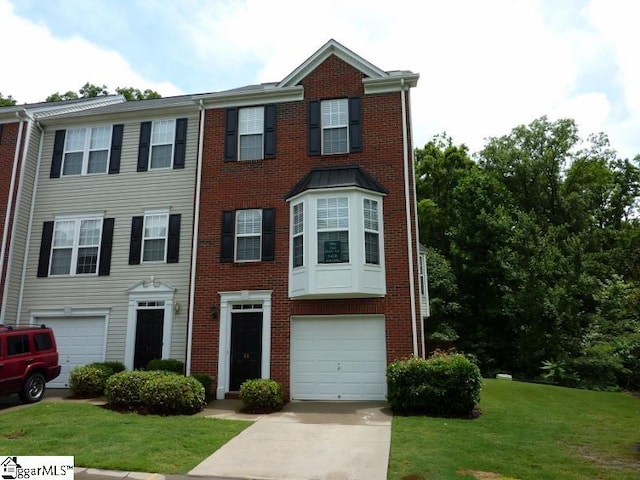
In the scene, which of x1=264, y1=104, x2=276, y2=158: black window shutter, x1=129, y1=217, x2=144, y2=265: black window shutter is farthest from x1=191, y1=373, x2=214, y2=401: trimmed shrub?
x1=264, y1=104, x2=276, y2=158: black window shutter

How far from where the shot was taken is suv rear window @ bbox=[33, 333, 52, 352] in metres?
12.3

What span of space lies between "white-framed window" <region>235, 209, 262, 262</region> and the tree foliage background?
10.6 m

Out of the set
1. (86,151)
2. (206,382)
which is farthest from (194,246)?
(86,151)

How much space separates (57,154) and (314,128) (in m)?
9.48

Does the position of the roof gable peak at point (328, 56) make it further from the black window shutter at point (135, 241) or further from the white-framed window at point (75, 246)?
the white-framed window at point (75, 246)

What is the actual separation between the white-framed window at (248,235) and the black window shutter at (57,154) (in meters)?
7.32

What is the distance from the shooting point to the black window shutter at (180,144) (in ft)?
51.8

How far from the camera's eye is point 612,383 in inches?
672

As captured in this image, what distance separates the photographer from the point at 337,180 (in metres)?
13.3

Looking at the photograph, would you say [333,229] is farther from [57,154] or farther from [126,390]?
[57,154]

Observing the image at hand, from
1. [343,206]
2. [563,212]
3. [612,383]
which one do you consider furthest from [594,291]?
[343,206]

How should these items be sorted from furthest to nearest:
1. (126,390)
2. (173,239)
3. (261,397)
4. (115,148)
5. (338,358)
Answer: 1. (115,148)
2. (173,239)
3. (338,358)
4. (261,397)
5. (126,390)

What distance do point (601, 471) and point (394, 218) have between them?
25.7 ft

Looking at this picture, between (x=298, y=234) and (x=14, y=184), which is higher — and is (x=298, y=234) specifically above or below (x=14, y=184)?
below
